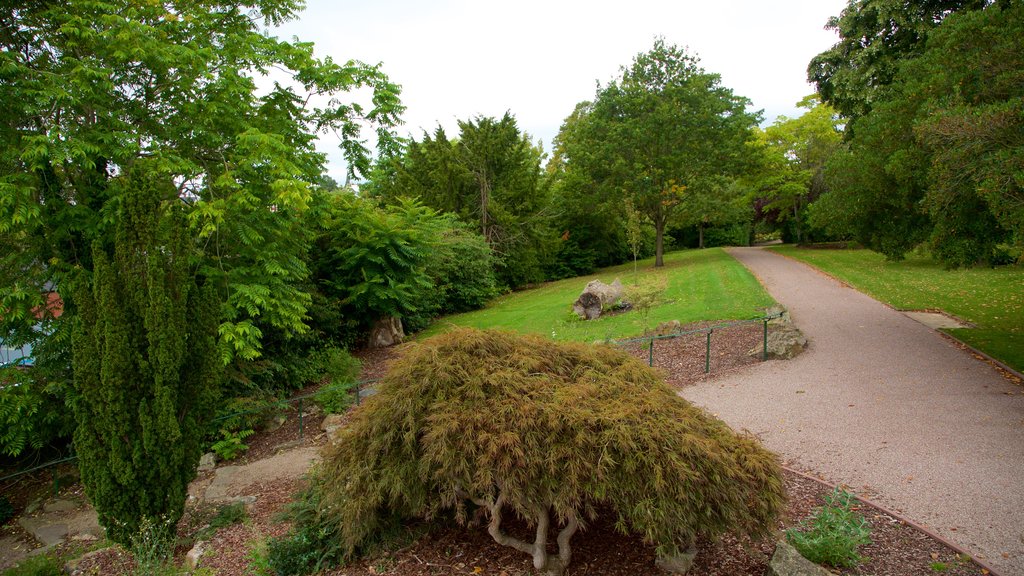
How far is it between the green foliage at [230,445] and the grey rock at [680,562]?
791 centimetres

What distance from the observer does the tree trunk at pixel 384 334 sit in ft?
56.0

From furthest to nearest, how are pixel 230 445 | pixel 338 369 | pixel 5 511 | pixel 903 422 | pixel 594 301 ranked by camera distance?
pixel 594 301 → pixel 338 369 → pixel 230 445 → pixel 5 511 → pixel 903 422

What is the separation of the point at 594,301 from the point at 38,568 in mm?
14501

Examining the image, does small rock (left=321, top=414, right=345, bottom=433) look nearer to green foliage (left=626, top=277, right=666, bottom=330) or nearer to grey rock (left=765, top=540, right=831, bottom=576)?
grey rock (left=765, top=540, right=831, bottom=576)

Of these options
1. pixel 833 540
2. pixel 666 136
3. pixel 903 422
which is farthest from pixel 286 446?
pixel 666 136

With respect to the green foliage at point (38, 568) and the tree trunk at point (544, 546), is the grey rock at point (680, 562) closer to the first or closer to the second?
the tree trunk at point (544, 546)

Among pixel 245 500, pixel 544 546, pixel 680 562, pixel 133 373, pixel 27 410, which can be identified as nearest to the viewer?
pixel 680 562

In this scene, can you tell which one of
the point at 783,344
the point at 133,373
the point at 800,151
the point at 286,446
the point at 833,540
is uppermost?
the point at 800,151

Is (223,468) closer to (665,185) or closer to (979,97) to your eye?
(979,97)

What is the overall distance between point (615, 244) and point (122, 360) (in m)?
33.2

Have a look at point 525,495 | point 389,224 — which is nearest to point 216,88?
point 389,224

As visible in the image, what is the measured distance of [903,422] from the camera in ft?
24.2

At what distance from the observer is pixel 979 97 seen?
830 centimetres

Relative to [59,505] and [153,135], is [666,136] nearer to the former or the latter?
[153,135]
